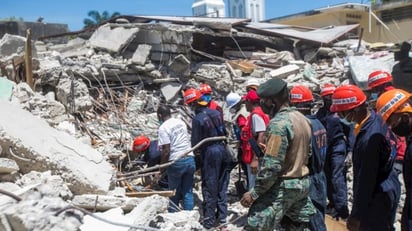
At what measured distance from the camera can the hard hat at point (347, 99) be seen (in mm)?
3385

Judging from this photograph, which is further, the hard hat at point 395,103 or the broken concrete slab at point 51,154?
the broken concrete slab at point 51,154

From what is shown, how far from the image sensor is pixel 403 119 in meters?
2.94

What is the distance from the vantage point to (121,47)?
902 centimetres

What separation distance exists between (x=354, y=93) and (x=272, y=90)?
64cm

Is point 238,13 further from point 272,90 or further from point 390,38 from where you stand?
point 272,90

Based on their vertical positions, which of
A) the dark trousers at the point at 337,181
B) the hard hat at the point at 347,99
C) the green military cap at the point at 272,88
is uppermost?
the green military cap at the point at 272,88

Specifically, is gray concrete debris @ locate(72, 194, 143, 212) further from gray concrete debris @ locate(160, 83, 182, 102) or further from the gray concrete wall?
the gray concrete wall

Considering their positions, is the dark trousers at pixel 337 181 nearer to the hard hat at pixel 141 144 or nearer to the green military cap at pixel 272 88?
the green military cap at pixel 272 88

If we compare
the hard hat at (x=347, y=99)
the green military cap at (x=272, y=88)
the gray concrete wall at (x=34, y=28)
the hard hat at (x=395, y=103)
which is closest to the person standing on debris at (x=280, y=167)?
the green military cap at (x=272, y=88)

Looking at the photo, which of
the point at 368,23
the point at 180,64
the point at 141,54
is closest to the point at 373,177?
the point at 141,54

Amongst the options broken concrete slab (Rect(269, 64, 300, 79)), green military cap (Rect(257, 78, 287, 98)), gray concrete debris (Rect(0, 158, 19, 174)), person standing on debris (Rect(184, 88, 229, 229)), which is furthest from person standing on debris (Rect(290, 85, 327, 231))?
broken concrete slab (Rect(269, 64, 300, 79))

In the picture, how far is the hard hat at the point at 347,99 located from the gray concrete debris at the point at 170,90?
5.57m

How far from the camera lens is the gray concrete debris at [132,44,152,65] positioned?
880 centimetres

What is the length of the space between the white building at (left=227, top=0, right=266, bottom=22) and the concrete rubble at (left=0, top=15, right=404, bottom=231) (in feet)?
101
